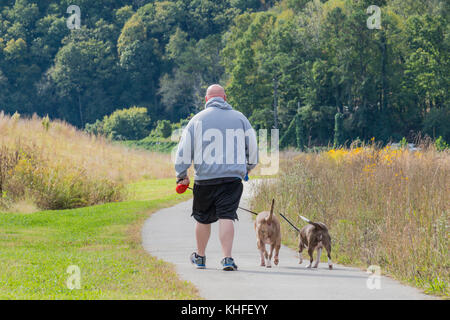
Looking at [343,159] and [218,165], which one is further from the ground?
[218,165]

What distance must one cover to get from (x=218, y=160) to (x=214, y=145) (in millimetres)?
173

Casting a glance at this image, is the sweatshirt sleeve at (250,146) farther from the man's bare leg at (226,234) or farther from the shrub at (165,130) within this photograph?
the shrub at (165,130)

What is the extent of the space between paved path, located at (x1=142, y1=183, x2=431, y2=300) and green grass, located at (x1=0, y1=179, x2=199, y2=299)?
0.90ft

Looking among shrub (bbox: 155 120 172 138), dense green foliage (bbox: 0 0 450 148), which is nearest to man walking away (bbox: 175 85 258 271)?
dense green foliage (bbox: 0 0 450 148)

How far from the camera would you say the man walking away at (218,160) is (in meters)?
8.07

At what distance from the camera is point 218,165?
806 centimetres

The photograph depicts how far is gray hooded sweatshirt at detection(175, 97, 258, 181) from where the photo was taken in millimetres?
8062

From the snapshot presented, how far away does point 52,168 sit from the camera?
19.2m

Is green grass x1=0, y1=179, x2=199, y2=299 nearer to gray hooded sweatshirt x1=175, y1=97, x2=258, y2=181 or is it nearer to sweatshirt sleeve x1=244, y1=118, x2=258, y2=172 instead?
gray hooded sweatshirt x1=175, y1=97, x2=258, y2=181

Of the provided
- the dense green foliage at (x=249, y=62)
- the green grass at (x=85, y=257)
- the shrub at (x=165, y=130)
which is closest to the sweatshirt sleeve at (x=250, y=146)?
the green grass at (x=85, y=257)

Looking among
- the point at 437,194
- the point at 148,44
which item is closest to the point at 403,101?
the point at 148,44

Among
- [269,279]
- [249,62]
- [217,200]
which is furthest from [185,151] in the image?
[249,62]

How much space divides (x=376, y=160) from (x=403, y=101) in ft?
155
